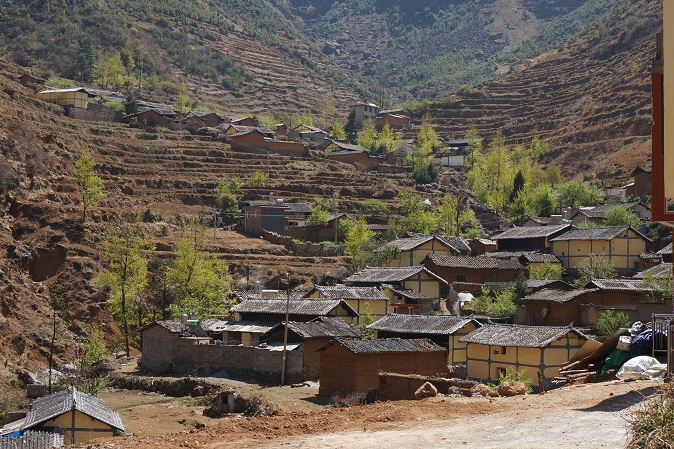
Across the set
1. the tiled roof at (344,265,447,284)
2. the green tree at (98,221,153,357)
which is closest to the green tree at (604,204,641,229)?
the tiled roof at (344,265,447,284)

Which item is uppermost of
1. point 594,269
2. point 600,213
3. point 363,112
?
point 363,112

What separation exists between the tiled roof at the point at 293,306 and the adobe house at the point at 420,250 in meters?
14.0

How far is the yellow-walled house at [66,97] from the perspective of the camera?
288ft

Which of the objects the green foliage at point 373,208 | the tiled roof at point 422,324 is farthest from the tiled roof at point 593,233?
the green foliage at point 373,208

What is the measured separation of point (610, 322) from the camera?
1695 inches

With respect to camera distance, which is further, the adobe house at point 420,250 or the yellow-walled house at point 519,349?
the adobe house at point 420,250

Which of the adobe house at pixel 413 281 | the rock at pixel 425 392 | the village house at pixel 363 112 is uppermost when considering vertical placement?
the village house at pixel 363 112

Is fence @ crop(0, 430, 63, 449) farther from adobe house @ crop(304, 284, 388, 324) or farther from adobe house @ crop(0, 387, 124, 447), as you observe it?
adobe house @ crop(304, 284, 388, 324)

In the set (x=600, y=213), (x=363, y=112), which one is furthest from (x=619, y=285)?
(x=363, y=112)

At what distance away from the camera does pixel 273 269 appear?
206 ft

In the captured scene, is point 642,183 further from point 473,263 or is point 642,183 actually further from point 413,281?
point 413,281

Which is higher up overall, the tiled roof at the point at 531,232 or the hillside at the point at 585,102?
the hillside at the point at 585,102

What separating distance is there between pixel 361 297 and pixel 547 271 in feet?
42.2

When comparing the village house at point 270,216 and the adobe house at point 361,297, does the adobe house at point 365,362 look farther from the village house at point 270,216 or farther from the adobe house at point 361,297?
the village house at point 270,216
